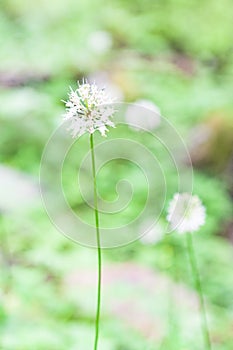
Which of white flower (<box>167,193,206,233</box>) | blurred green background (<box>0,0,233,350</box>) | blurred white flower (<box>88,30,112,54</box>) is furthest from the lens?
blurred white flower (<box>88,30,112,54</box>)

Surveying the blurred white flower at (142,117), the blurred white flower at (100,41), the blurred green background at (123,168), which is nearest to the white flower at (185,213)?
the blurred green background at (123,168)

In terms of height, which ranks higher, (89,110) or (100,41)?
(100,41)

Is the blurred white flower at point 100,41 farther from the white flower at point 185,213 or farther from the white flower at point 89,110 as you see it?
the white flower at point 89,110

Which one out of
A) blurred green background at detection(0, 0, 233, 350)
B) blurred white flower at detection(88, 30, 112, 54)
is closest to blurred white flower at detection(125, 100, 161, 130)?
blurred green background at detection(0, 0, 233, 350)

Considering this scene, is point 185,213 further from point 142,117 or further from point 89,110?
point 142,117

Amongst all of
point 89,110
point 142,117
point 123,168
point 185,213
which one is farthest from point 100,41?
point 89,110

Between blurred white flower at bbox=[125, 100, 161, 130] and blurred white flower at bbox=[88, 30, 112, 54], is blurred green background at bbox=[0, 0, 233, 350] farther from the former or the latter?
blurred white flower at bbox=[125, 100, 161, 130]
